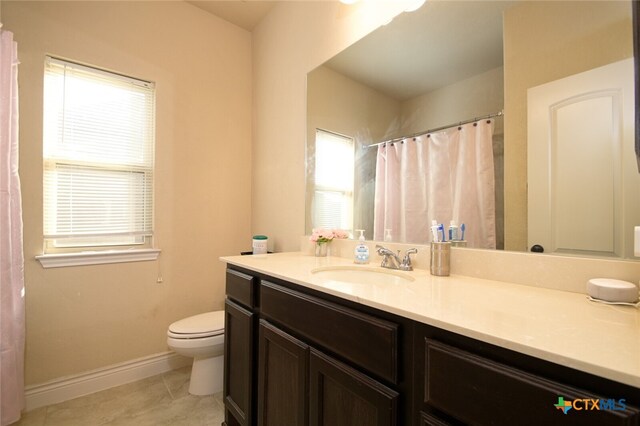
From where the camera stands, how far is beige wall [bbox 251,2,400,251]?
67.8 inches

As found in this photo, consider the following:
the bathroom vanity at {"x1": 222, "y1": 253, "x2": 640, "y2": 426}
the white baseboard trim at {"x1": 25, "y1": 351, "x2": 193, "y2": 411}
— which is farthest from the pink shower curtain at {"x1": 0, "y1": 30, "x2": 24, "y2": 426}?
the bathroom vanity at {"x1": 222, "y1": 253, "x2": 640, "y2": 426}

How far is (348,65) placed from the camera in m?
1.64

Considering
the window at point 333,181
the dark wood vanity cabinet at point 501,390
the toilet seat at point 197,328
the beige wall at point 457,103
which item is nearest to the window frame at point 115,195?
the toilet seat at point 197,328

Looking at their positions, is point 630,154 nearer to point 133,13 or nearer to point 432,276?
point 432,276

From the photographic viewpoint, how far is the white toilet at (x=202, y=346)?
1696mm

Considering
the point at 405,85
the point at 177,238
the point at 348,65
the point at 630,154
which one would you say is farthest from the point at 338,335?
the point at 177,238

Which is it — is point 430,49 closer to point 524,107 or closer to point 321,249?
point 524,107

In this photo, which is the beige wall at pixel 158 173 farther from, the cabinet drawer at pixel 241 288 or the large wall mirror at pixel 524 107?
the large wall mirror at pixel 524 107

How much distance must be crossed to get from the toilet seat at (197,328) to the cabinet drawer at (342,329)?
0.81 meters

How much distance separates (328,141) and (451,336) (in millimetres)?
1420

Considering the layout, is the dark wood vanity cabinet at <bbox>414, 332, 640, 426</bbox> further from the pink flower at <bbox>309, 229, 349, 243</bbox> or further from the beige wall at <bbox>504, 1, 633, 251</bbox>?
the pink flower at <bbox>309, 229, 349, 243</bbox>

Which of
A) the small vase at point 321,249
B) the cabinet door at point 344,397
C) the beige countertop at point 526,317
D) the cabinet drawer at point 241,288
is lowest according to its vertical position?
the cabinet door at point 344,397

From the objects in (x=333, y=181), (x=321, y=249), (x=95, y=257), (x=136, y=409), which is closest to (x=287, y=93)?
(x=333, y=181)

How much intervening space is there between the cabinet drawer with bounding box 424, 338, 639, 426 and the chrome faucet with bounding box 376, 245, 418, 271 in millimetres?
592
